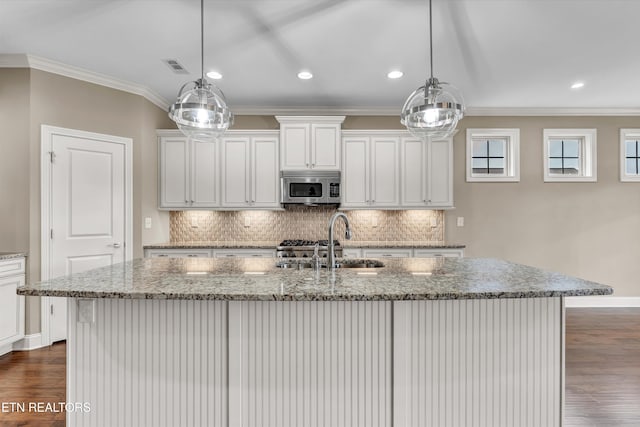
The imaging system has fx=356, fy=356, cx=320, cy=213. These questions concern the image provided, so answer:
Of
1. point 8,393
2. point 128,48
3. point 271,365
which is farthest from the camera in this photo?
point 128,48

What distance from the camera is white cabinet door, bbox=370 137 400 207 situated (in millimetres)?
4609

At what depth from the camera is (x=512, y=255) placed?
4988 mm

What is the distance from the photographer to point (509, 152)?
5039 millimetres

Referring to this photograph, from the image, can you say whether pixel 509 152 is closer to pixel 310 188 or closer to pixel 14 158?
pixel 310 188

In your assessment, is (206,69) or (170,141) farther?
(170,141)

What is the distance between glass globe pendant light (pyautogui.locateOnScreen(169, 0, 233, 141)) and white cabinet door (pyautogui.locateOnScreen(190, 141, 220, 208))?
2329 mm

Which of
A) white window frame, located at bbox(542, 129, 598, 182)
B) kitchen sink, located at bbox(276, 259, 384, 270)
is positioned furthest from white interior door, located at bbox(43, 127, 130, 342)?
white window frame, located at bbox(542, 129, 598, 182)

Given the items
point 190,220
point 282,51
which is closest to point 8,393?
point 190,220

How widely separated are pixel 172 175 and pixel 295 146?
162cm

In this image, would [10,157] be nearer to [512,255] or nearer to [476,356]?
[476,356]

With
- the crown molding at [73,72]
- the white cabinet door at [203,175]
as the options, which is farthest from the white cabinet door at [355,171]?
the crown molding at [73,72]

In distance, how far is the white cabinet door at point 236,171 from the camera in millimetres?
4594

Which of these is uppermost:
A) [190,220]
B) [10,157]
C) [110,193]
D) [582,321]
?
[10,157]

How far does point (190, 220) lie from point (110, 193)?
1.16m
